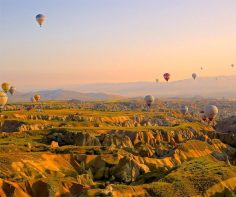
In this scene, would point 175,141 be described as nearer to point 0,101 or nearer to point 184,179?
point 0,101

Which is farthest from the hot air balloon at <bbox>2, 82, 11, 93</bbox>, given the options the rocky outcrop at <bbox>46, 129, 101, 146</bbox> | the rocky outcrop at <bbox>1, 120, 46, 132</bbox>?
the rocky outcrop at <bbox>46, 129, 101, 146</bbox>

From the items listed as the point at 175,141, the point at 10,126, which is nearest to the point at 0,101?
the point at 10,126

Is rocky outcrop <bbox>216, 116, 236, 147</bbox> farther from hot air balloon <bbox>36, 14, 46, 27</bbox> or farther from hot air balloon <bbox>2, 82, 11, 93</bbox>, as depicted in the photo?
hot air balloon <bbox>2, 82, 11, 93</bbox>

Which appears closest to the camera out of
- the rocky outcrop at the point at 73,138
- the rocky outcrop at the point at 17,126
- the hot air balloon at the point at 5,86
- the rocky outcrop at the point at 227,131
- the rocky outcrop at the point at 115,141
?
the rocky outcrop at the point at 73,138

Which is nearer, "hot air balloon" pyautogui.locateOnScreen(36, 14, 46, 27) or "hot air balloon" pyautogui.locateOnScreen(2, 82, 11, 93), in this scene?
"hot air balloon" pyautogui.locateOnScreen(36, 14, 46, 27)

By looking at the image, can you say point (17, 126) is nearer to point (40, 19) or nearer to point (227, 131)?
point (40, 19)

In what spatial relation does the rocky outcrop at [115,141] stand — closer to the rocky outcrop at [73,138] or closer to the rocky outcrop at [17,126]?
the rocky outcrop at [73,138]

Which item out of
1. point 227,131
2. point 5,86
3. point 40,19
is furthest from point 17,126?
point 227,131

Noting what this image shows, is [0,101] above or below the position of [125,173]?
above

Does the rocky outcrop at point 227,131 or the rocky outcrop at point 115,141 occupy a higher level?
the rocky outcrop at point 115,141

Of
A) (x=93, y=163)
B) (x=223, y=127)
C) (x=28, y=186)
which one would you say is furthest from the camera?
(x=223, y=127)

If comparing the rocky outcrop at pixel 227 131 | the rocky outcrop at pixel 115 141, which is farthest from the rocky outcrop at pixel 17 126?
the rocky outcrop at pixel 227 131
